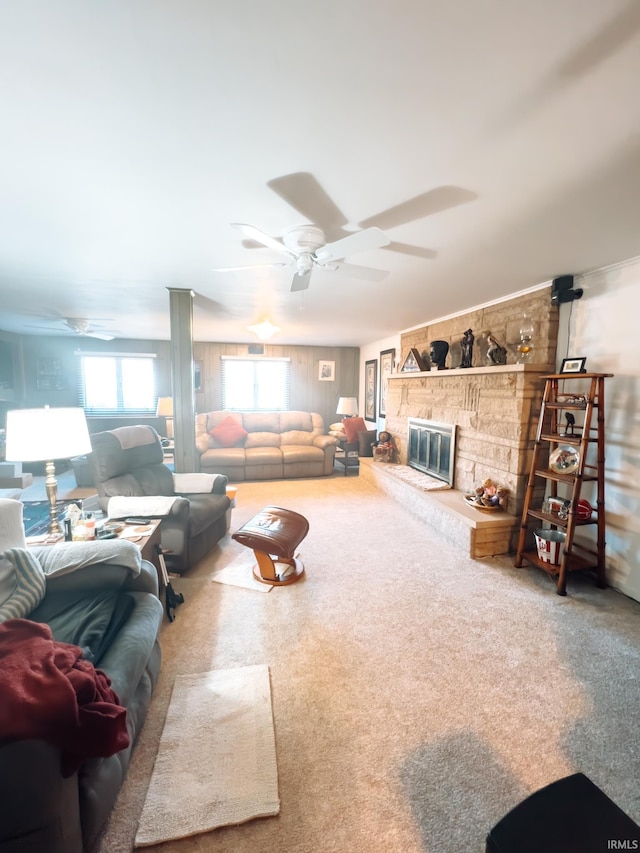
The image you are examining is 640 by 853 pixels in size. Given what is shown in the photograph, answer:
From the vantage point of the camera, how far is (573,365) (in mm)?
2654

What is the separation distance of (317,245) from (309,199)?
0.33m

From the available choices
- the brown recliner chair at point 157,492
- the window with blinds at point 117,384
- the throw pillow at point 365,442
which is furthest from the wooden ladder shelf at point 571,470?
the window with blinds at point 117,384

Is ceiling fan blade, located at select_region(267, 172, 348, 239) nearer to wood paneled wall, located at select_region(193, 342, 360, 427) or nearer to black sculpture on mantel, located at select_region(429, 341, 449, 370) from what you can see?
black sculpture on mantel, located at select_region(429, 341, 449, 370)

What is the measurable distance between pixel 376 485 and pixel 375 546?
190 cm

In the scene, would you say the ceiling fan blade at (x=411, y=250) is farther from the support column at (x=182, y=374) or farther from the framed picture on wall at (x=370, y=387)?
the framed picture on wall at (x=370, y=387)

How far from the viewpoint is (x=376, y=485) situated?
504 centimetres

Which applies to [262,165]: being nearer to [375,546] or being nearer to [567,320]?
[567,320]

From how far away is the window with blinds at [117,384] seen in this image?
259 inches

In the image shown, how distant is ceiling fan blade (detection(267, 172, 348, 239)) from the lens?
60.3 inches

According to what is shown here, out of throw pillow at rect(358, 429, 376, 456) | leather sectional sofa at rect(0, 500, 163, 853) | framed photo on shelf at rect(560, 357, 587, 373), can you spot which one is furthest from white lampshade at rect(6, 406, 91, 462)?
throw pillow at rect(358, 429, 376, 456)

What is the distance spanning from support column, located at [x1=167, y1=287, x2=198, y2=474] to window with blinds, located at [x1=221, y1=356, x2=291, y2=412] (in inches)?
142

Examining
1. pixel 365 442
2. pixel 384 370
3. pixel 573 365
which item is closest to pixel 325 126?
pixel 573 365

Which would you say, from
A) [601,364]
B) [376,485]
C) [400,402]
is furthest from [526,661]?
[400,402]

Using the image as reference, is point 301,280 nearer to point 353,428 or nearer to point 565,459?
point 565,459
